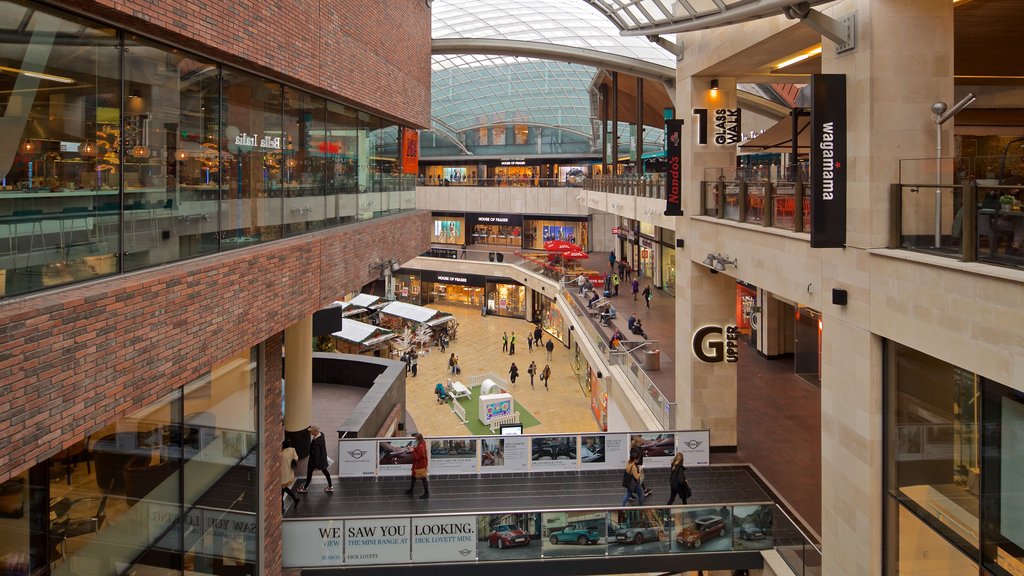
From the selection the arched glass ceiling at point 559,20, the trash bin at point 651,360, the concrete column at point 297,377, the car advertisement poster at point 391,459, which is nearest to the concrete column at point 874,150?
the car advertisement poster at point 391,459

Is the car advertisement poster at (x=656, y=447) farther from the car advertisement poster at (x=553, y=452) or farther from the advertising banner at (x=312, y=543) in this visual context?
the advertising banner at (x=312, y=543)

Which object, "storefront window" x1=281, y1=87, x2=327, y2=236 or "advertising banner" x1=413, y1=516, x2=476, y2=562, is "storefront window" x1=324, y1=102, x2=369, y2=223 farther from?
"advertising banner" x1=413, y1=516, x2=476, y2=562

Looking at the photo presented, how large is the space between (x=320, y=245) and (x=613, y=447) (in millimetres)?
8079

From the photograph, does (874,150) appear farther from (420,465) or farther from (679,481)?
(420,465)

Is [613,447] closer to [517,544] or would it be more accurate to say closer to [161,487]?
[517,544]

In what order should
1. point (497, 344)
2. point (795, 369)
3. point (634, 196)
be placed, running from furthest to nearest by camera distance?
1. point (497, 344)
2. point (634, 196)
3. point (795, 369)

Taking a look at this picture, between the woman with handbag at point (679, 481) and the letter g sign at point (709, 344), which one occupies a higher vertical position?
the letter g sign at point (709, 344)

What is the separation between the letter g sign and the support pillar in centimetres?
1013

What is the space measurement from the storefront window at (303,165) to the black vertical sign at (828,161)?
28.2 ft

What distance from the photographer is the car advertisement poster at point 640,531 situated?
1284cm

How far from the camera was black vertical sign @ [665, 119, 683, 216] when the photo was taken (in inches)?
748

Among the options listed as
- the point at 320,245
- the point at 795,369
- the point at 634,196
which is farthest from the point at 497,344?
the point at 320,245

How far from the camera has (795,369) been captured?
77.6ft

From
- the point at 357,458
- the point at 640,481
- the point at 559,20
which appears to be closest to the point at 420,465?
the point at 357,458
